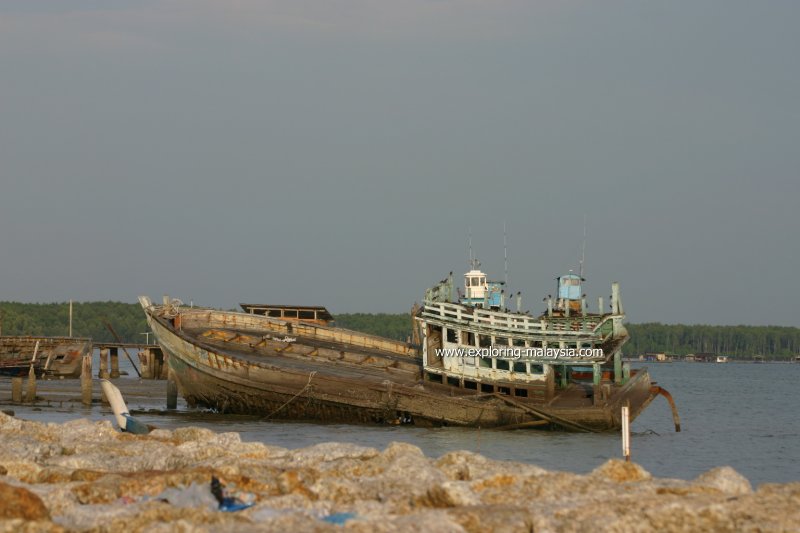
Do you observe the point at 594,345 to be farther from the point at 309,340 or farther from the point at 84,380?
the point at 84,380

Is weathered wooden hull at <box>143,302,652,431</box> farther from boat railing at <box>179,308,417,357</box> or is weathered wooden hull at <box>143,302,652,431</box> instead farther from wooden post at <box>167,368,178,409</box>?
boat railing at <box>179,308,417,357</box>

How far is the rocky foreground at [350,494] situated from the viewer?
14.2m

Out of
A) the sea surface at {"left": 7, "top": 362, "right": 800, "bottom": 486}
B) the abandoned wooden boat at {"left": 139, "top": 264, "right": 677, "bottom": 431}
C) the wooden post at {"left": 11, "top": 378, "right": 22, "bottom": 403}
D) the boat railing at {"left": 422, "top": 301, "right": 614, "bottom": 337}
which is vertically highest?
the boat railing at {"left": 422, "top": 301, "right": 614, "bottom": 337}

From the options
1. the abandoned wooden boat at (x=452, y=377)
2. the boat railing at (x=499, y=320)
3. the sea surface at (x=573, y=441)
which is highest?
the boat railing at (x=499, y=320)

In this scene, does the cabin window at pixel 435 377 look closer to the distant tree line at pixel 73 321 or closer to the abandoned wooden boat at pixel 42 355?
the abandoned wooden boat at pixel 42 355

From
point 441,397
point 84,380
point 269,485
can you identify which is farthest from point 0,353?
point 269,485

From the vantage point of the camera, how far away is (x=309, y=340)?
156 ft

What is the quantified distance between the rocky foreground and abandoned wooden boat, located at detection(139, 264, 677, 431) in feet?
53.4

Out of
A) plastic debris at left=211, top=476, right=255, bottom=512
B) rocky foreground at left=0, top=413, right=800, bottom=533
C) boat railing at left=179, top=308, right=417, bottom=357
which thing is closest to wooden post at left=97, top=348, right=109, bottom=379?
boat railing at left=179, top=308, right=417, bottom=357

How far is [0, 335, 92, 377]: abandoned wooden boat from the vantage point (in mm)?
66188

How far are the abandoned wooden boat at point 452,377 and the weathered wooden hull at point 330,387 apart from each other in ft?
0.12

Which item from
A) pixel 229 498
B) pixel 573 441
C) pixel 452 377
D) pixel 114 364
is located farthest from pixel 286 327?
pixel 229 498

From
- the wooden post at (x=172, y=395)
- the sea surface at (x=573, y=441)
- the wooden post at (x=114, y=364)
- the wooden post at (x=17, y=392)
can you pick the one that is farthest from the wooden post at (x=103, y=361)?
the wooden post at (x=172, y=395)

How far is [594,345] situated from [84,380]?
65.6 feet
